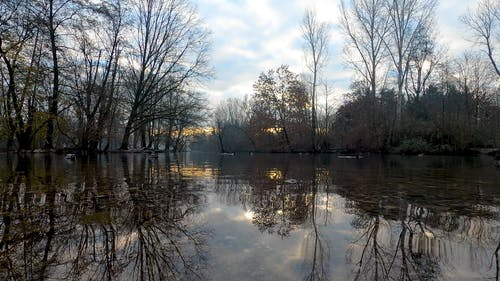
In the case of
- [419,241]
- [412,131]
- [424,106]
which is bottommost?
[419,241]

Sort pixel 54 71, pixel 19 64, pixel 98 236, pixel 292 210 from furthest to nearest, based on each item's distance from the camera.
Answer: pixel 54 71 < pixel 19 64 < pixel 292 210 < pixel 98 236

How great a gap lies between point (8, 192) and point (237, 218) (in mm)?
3885

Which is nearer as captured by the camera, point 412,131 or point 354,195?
point 354,195

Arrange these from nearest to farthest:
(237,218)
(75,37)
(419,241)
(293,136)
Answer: (419,241), (237,218), (75,37), (293,136)

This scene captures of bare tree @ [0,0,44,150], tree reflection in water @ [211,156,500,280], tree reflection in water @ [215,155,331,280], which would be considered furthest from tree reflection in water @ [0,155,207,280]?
bare tree @ [0,0,44,150]

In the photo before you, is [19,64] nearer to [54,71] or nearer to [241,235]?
[54,71]

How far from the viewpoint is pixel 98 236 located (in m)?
3.41

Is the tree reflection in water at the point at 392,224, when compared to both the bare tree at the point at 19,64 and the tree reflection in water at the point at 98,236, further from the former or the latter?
the bare tree at the point at 19,64

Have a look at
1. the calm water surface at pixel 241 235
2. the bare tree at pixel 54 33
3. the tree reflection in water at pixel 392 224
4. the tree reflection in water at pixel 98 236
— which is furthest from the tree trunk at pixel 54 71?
the tree reflection in water at pixel 392 224

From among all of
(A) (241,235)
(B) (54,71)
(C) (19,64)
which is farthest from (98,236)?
(B) (54,71)

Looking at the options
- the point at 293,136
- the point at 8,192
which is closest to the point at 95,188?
the point at 8,192

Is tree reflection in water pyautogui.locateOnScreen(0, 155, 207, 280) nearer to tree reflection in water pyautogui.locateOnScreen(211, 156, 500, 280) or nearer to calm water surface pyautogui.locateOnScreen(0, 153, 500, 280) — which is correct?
calm water surface pyautogui.locateOnScreen(0, 153, 500, 280)

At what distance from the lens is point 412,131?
108ft

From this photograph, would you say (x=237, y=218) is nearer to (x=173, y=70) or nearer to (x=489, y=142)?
(x=173, y=70)
